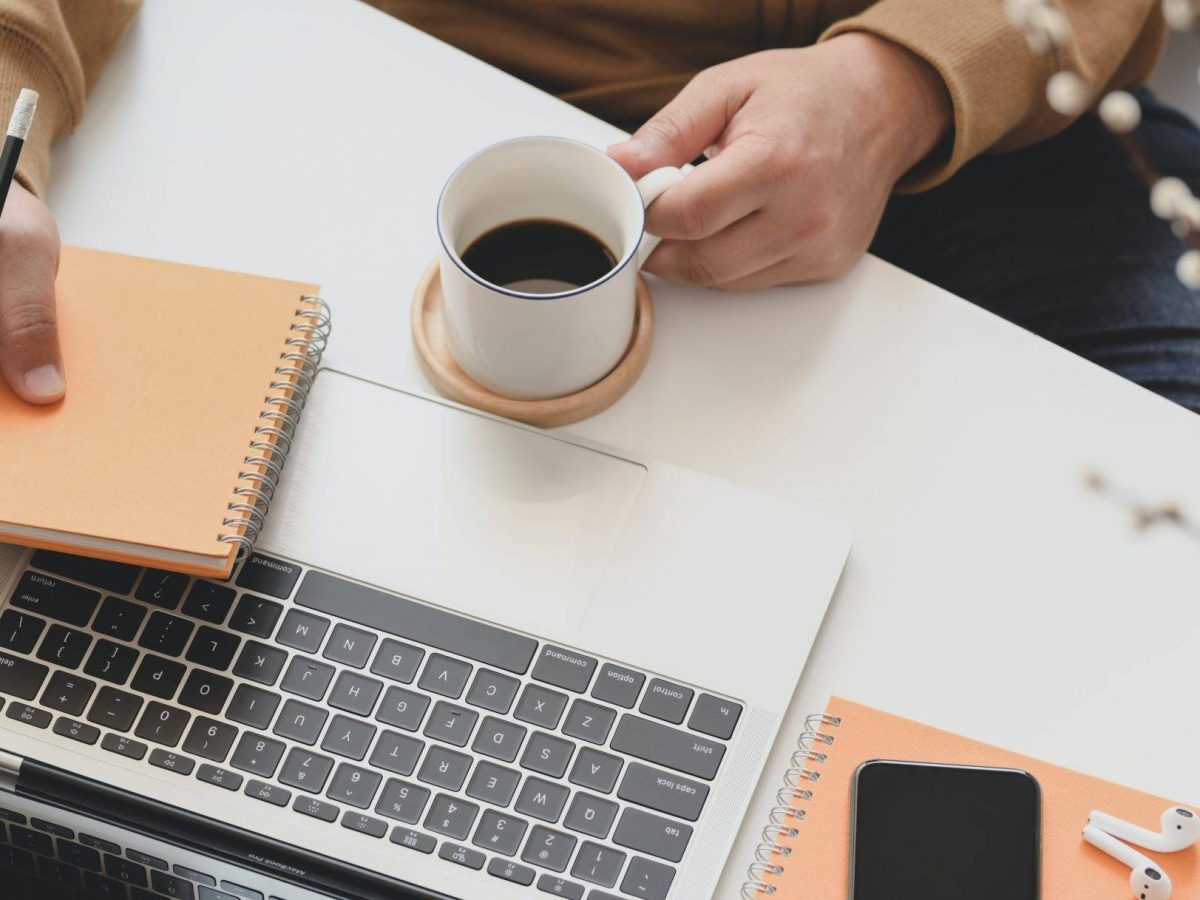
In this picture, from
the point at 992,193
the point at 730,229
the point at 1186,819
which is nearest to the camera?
the point at 1186,819

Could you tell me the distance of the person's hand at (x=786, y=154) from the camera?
71 centimetres

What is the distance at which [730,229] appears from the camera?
72 centimetres

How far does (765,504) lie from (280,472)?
30 cm

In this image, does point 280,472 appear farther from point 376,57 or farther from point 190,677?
point 376,57

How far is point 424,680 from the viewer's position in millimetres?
648

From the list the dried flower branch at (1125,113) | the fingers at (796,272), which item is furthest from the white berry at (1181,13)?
the fingers at (796,272)

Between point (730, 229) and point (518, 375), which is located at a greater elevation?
point (730, 229)

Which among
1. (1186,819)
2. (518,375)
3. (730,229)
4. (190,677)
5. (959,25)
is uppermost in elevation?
(959,25)

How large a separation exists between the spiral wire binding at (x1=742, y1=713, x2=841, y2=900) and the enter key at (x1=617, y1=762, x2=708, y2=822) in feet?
0.14

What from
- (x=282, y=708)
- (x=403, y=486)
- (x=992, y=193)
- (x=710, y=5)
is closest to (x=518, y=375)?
(x=403, y=486)

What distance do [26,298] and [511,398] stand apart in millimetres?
292

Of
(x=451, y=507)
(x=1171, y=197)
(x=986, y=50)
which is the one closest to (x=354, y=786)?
(x=451, y=507)

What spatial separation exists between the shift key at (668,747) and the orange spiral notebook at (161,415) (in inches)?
9.5

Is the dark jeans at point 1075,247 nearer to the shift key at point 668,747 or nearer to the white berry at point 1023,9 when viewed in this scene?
the shift key at point 668,747
